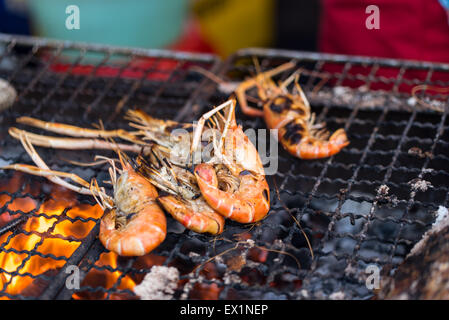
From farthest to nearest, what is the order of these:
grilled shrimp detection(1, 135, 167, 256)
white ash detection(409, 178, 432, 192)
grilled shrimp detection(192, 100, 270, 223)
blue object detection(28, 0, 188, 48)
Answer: blue object detection(28, 0, 188, 48), white ash detection(409, 178, 432, 192), grilled shrimp detection(192, 100, 270, 223), grilled shrimp detection(1, 135, 167, 256)

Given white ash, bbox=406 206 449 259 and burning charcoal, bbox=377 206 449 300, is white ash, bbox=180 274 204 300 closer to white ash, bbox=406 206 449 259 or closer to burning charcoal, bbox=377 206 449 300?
burning charcoal, bbox=377 206 449 300

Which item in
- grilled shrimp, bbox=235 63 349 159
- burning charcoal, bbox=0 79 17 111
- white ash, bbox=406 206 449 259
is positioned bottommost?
white ash, bbox=406 206 449 259

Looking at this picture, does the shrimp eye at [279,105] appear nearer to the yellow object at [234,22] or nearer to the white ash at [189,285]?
the white ash at [189,285]

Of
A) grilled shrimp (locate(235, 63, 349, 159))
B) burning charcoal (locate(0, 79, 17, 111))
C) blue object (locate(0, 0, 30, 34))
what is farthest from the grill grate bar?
blue object (locate(0, 0, 30, 34))

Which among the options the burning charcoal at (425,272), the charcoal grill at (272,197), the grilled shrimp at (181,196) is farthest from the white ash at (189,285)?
the burning charcoal at (425,272)

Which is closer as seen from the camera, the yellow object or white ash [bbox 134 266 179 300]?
white ash [bbox 134 266 179 300]

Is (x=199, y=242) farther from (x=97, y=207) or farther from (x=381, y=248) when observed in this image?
(x=381, y=248)

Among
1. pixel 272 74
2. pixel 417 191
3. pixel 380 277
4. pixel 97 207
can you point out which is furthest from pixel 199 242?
pixel 272 74
